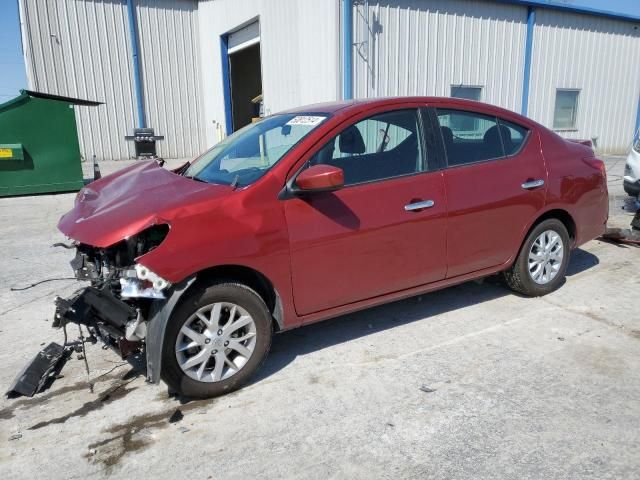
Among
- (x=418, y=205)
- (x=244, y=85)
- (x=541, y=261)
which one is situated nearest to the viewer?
(x=418, y=205)

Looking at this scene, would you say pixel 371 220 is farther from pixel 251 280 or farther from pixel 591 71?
pixel 591 71

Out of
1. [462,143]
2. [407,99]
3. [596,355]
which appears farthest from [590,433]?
[407,99]

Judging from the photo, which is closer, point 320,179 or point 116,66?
point 320,179

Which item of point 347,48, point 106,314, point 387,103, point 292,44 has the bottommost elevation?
point 106,314

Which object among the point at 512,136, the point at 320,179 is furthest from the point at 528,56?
the point at 320,179

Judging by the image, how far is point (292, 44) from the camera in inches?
460

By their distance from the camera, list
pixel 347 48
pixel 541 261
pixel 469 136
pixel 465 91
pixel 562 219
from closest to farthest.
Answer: pixel 469 136 → pixel 541 261 → pixel 562 219 → pixel 347 48 → pixel 465 91

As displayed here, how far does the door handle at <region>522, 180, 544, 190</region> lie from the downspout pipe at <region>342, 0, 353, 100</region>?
6691mm

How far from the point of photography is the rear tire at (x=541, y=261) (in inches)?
174

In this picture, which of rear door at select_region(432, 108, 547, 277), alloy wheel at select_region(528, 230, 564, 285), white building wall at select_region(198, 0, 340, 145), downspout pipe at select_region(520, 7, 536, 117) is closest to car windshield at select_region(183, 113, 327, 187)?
rear door at select_region(432, 108, 547, 277)

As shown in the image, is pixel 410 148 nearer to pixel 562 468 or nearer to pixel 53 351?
pixel 562 468

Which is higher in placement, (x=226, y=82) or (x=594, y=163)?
(x=226, y=82)

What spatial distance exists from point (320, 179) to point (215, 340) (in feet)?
3.80

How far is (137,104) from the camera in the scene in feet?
53.7
